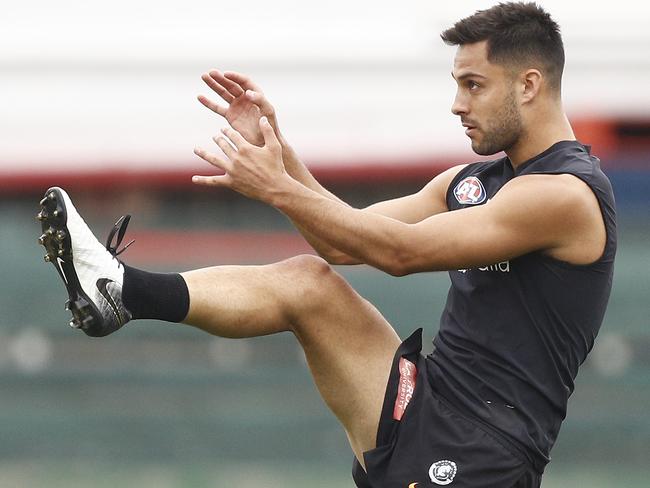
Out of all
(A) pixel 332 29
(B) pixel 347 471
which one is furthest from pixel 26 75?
(B) pixel 347 471

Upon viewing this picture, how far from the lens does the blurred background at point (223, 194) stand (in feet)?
26.5

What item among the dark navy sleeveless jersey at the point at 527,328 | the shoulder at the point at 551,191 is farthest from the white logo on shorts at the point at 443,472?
the shoulder at the point at 551,191

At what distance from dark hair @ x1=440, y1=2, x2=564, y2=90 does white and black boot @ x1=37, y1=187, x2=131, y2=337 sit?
4.03 ft

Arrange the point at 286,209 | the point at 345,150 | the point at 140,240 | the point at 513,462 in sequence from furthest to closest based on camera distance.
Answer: the point at 345,150 < the point at 140,240 < the point at 513,462 < the point at 286,209

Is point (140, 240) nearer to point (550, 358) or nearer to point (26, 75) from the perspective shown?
point (26, 75)

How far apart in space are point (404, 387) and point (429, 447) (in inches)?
7.9

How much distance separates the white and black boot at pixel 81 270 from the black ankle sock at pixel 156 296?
0.03m

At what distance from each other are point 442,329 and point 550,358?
36 centimetres

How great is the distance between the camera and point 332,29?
12156mm

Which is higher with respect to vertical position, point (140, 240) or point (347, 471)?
point (140, 240)

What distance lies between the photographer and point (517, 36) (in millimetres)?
3895

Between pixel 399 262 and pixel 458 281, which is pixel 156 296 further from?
pixel 458 281

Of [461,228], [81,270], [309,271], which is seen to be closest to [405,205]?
[309,271]

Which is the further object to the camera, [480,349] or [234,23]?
[234,23]
